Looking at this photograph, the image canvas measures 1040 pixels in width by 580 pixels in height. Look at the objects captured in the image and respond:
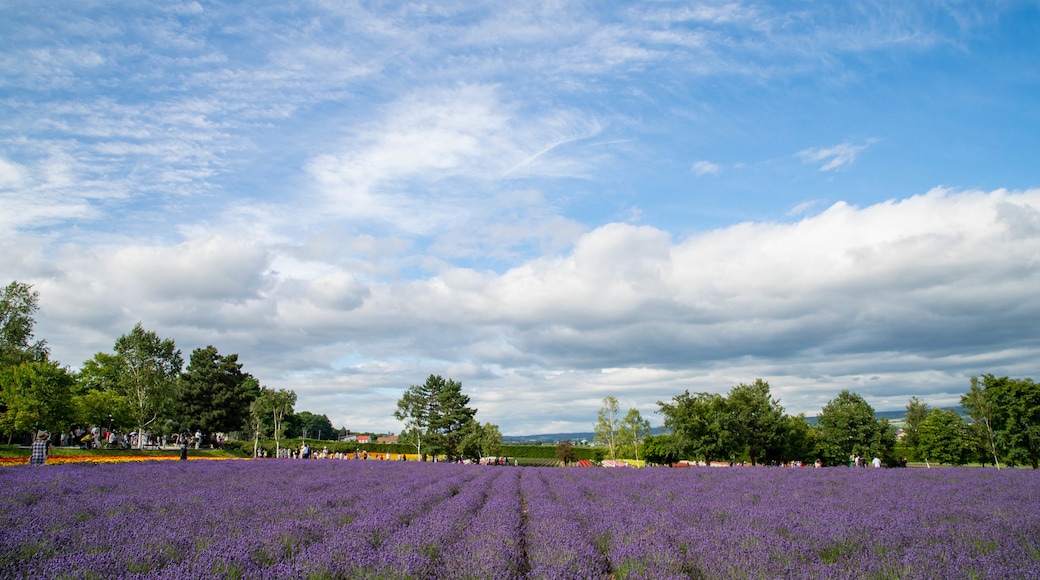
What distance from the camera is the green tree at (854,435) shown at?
1293 inches

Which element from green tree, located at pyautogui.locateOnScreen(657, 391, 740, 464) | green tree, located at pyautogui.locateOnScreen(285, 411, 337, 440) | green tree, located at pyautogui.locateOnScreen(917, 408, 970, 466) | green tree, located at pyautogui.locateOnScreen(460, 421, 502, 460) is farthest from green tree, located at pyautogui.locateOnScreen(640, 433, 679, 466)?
green tree, located at pyautogui.locateOnScreen(285, 411, 337, 440)

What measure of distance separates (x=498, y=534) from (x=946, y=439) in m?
46.2

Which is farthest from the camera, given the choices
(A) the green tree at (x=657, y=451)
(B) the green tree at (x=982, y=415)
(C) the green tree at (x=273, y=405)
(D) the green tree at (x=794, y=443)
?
(C) the green tree at (x=273, y=405)

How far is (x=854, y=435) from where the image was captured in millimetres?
33531

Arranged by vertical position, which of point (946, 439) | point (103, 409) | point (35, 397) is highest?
point (35, 397)

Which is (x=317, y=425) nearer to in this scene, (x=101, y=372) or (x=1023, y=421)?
(x=101, y=372)

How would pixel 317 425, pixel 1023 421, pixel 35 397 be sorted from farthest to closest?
pixel 317 425 → pixel 1023 421 → pixel 35 397

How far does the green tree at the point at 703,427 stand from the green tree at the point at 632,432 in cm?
2903

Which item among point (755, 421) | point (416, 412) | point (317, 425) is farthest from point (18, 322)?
point (317, 425)

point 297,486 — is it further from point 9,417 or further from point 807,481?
point 9,417

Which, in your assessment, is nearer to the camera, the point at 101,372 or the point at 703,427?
the point at 703,427

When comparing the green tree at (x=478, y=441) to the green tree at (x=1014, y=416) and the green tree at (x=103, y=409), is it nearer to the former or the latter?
the green tree at (x=103, y=409)

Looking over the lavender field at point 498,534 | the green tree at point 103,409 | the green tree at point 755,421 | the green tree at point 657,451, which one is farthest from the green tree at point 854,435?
the green tree at point 103,409

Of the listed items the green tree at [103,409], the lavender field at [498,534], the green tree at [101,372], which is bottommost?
the lavender field at [498,534]
